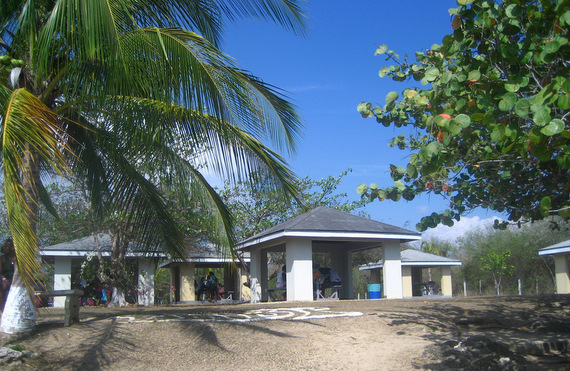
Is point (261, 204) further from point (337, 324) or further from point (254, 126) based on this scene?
point (254, 126)

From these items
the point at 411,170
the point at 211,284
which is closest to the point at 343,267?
the point at 211,284

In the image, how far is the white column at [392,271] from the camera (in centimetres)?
1847

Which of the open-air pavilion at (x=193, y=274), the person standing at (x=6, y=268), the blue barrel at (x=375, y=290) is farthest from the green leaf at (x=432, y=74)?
the open-air pavilion at (x=193, y=274)

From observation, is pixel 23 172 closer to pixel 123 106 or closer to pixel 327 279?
pixel 123 106

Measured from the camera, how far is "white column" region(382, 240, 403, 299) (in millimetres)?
18469

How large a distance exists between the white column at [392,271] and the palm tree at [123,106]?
1082 cm

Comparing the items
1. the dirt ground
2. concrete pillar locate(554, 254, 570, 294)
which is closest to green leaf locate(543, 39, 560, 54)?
the dirt ground

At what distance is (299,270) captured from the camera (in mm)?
17047

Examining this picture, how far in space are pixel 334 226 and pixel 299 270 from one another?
1.95 metres

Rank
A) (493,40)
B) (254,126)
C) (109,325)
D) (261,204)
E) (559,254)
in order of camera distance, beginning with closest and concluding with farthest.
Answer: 1. (493,40)
2. (254,126)
3. (109,325)
4. (559,254)
5. (261,204)

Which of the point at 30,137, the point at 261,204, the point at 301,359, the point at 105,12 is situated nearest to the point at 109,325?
the point at 301,359

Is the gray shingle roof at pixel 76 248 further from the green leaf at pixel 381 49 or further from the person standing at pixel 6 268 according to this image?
the green leaf at pixel 381 49

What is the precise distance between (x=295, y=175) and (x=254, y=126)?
1378mm

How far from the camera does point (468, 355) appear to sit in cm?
708
